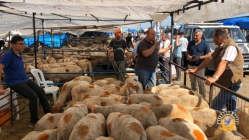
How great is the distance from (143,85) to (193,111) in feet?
7.23

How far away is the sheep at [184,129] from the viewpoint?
3.16m

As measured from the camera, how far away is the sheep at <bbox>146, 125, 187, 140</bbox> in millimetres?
2846

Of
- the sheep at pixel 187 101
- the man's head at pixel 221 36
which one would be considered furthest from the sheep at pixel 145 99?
the man's head at pixel 221 36

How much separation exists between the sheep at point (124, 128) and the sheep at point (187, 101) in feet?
5.86

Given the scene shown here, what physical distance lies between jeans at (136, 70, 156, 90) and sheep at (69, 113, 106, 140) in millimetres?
2865

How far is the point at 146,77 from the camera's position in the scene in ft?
20.2

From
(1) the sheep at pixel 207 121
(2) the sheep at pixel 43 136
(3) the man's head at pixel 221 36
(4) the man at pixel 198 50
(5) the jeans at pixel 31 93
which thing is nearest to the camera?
(2) the sheep at pixel 43 136

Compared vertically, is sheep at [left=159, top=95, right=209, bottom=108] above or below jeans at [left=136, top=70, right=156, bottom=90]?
below

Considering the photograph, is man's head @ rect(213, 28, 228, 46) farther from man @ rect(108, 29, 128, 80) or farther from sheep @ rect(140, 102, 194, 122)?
man @ rect(108, 29, 128, 80)

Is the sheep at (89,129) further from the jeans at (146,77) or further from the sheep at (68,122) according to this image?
the jeans at (146,77)

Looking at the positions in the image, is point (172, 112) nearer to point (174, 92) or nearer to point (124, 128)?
point (124, 128)

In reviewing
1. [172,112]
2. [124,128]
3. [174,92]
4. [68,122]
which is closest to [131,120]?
[124,128]

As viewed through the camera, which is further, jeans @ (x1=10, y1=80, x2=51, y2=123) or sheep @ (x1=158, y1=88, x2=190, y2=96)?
sheep @ (x1=158, y1=88, x2=190, y2=96)

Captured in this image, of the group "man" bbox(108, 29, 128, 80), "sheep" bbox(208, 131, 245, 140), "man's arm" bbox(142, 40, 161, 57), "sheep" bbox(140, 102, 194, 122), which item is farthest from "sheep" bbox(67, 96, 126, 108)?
"man" bbox(108, 29, 128, 80)
